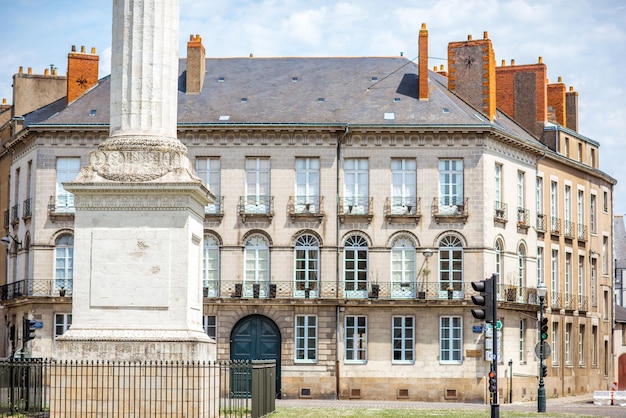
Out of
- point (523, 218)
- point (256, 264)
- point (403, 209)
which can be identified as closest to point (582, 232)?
point (523, 218)

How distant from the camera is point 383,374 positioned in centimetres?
4981

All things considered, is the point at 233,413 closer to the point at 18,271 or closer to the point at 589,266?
the point at 18,271

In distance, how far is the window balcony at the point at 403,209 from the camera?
50.7m

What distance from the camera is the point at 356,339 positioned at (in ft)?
165

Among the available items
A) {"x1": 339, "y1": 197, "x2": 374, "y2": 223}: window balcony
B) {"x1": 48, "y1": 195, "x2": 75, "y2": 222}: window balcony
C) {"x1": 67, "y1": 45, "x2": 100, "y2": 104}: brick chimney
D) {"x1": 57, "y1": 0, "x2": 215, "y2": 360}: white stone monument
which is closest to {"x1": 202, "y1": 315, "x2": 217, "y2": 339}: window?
{"x1": 339, "y1": 197, "x2": 374, "y2": 223}: window balcony

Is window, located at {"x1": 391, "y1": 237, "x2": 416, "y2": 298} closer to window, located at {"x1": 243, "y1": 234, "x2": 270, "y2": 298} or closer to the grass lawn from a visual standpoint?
window, located at {"x1": 243, "y1": 234, "x2": 270, "y2": 298}

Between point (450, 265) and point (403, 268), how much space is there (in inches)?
73.4

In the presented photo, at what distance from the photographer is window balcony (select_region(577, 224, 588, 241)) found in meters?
60.3

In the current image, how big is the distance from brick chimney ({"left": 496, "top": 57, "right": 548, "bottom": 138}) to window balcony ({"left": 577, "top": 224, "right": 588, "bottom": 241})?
512cm

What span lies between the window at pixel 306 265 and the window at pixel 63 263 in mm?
8974

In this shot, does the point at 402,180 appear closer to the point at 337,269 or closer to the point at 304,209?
the point at 304,209

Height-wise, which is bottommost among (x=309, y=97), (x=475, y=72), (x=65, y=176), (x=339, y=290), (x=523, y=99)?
(x=339, y=290)

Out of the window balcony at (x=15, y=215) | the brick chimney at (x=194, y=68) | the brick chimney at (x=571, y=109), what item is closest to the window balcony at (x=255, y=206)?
the brick chimney at (x=194, y=68)

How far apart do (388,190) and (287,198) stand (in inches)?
159
